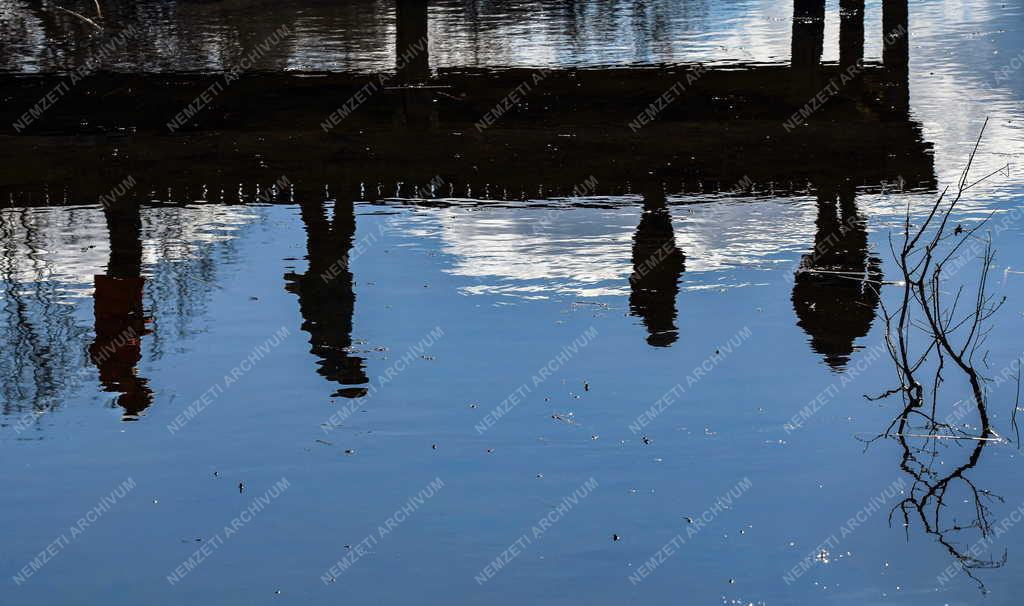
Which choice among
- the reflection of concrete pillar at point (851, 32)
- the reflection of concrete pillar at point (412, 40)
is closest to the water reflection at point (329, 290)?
the reflection of concrete pillar at point (412, 40)

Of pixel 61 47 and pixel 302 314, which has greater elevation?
pixel 61 47

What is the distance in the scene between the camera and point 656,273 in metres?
9.46

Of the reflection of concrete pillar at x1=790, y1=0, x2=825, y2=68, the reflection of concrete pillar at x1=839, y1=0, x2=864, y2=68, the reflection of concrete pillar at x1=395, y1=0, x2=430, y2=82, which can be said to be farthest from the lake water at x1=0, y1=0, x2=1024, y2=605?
the reflection of concrete pillar at x1=839, y1=0, x2=864, y2=68

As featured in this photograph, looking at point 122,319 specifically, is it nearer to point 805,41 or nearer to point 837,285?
point 837,285

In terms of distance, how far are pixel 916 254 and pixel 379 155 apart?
18.0 ft

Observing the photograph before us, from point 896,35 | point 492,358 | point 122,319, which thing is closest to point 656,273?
point 492,358

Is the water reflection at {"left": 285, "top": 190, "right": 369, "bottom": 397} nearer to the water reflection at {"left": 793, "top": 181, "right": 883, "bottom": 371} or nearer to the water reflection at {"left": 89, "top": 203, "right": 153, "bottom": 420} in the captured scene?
the water reflection at {"left": 89, "top": 203, "right": 153, "bottom": 420}

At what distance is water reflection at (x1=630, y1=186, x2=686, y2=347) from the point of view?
27.6 feet

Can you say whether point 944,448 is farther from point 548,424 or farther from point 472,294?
point 472,294

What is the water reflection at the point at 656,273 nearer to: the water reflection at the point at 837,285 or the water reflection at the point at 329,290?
the water reflection at the point at 837,285

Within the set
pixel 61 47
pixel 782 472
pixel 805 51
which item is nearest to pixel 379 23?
pixel 61 47

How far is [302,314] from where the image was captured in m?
8.73

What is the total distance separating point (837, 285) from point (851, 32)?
10636mm

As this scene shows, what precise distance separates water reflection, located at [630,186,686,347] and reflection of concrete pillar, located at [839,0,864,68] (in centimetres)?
823
